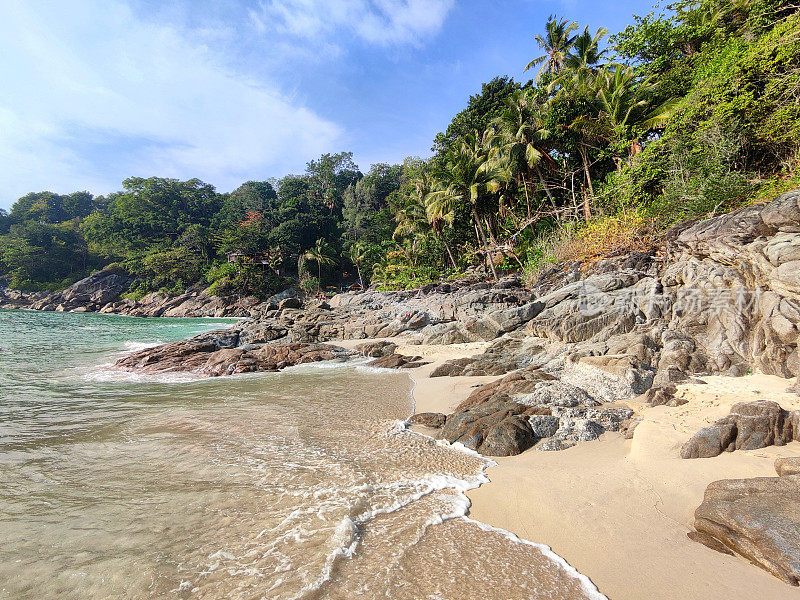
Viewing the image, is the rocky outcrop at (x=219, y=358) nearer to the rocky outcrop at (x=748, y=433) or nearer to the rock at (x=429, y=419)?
the rock at (x=429, y=419)

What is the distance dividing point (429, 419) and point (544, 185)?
2256 centimetres

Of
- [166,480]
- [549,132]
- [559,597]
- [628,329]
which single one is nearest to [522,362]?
[628,329]

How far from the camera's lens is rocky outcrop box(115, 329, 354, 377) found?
12.0m

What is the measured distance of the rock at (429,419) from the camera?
593 cm

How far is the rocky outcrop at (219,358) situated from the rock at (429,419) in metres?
7.49

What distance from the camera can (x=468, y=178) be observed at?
2741cm

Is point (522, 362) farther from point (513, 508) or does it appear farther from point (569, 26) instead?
point (569, 26)

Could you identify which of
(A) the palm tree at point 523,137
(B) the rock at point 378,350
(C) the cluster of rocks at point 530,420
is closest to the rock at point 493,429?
(C) the cluster of rocks at point 530,420

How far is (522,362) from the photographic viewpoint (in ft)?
31.0

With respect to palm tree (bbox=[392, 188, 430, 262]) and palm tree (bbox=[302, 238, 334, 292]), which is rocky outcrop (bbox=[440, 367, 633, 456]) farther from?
palm tree (bbox=[302, 238, 334, 292])

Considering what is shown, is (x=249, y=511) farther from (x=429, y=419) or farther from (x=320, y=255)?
(x=320, y=255)

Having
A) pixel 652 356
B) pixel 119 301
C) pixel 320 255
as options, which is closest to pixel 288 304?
pixel 320 255

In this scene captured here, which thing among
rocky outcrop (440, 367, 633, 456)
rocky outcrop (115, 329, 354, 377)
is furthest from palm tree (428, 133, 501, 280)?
rocky outcrop (440, 367, 633, 456)

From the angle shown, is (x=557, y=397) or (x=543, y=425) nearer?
(x=543, y=425)
